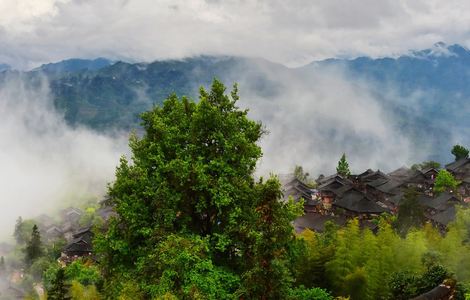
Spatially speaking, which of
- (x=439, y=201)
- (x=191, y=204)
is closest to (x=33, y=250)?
(x=439, y=201)

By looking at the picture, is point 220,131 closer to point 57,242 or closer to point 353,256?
point 353,256

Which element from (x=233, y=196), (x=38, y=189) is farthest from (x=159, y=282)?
(x=38, y=189)

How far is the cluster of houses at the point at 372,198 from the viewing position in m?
51.7

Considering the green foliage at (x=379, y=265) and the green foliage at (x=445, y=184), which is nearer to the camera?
the green foliage at (x=379, y=265)

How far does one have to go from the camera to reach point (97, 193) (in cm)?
12938

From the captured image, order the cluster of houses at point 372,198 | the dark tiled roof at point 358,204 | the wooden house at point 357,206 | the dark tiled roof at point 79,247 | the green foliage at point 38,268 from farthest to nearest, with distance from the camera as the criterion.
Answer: the dark tiled roof at point 79,247, the green foliage at point 38,268, the dark tiled roof at point 358,204, the wooden house at point 357,206, the cluster of houses at point 372,198

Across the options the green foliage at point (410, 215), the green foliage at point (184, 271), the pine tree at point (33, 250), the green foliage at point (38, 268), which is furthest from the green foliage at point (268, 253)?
the pine tree at point (33, 250)

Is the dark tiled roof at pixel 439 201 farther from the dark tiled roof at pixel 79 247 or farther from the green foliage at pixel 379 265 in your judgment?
the dark tiled roof at pixel 79 247

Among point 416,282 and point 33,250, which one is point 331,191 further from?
point 416,282

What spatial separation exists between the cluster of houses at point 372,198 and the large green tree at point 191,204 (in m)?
33.3

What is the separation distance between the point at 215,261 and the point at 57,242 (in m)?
63.0

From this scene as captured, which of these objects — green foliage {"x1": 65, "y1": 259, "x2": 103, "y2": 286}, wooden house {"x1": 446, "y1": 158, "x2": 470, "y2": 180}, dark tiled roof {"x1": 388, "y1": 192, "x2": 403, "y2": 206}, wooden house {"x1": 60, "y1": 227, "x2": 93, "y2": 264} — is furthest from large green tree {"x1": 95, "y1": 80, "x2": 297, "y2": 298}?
wooden house {"x1": 446, "y1": 158, "x2": 470, "y2": 180}

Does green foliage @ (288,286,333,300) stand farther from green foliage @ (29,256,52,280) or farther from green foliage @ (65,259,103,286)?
green foliage @ (29,256,52,280)

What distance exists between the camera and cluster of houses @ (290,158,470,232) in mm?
51738
